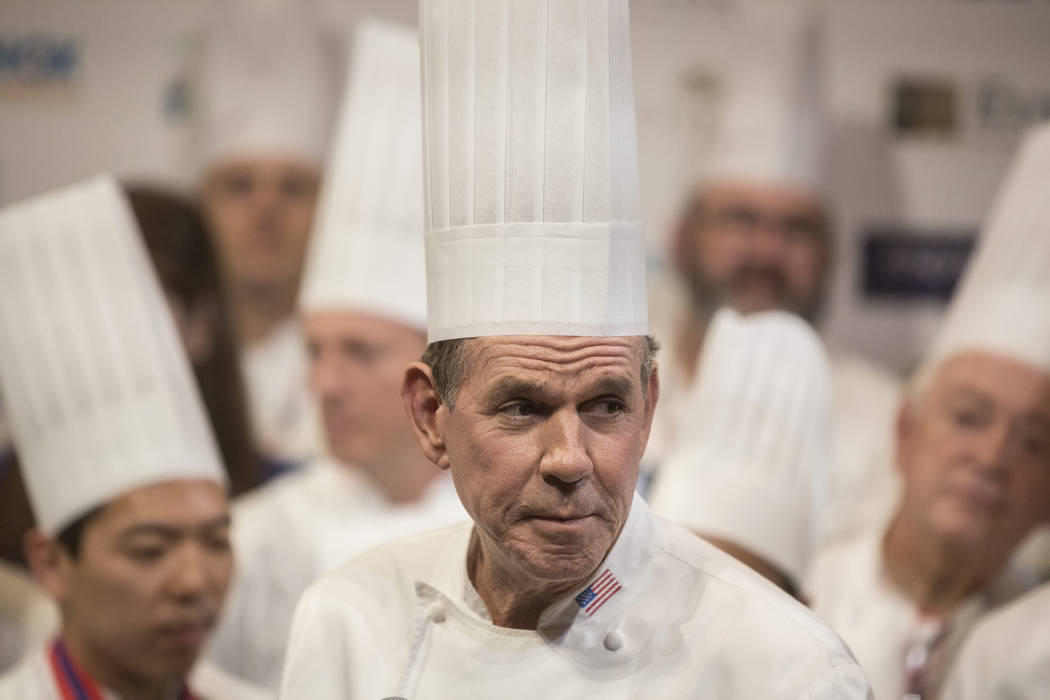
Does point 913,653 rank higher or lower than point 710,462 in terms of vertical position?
lower

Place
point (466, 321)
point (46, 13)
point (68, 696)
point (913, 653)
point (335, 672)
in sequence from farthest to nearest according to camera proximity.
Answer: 1. point (46, 13)
2. point (913, 653)
3. point (68, 696)
4. point (335, 672)
5. point (466, 321)

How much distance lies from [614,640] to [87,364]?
70.1 inches

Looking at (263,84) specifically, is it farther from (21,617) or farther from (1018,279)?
(1018,279)

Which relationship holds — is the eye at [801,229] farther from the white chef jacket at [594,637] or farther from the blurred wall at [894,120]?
the white chef jacket at [594,637]

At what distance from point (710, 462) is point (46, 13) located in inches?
133

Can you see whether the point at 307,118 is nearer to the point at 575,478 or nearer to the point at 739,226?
the point at 739,226

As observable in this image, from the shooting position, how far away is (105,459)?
3145mm

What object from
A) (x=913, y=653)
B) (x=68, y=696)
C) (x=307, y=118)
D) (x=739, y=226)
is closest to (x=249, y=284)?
(x=307, y=118)

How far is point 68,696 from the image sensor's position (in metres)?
3.16

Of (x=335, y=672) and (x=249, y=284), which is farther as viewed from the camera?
(x=249, y=284)

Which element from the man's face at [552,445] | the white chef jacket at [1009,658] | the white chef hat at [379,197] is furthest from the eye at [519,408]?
the white chef hat at [379,197]

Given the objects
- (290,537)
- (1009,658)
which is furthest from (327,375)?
(1009,658)

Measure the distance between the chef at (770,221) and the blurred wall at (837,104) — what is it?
0.07 meters

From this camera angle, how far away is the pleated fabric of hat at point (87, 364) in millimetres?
3156
